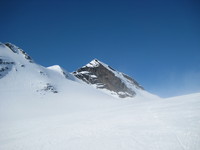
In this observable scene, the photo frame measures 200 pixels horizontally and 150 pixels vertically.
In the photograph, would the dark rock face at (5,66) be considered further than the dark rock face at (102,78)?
No

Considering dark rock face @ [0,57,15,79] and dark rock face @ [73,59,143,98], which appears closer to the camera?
dark rock face @ [0,57,15,79]

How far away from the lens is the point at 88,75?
89688 mm

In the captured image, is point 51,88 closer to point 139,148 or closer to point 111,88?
point 139,148

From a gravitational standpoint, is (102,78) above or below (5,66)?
above

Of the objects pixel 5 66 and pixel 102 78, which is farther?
pixel 102 78

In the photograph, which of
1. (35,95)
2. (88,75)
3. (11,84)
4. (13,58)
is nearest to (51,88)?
(35,95)

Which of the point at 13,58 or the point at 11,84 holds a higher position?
the point at 13,58

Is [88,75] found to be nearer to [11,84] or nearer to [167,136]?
[11,84]

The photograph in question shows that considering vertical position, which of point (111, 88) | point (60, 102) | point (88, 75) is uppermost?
point (88, 75)

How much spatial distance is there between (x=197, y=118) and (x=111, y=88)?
264ft

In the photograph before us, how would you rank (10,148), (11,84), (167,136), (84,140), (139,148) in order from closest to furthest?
(139,148) → (167,136) → (84,140) → (10,148) → (11,84)

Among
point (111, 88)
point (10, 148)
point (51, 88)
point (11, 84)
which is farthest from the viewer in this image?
point (111, 88)

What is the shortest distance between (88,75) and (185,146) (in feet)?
286

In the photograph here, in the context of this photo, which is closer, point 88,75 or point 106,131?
point 106,131
